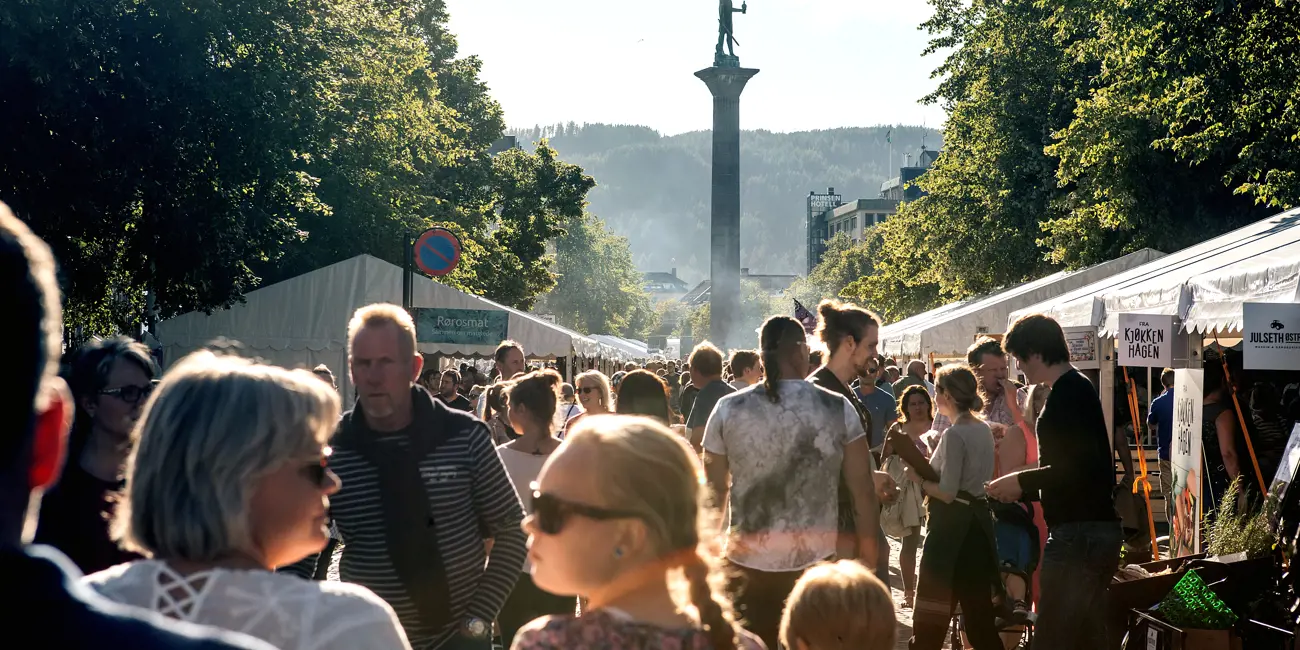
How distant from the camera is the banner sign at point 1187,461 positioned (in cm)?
930

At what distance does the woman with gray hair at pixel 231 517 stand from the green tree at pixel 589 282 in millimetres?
113743

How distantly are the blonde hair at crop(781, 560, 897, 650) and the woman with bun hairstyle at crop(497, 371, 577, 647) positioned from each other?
10.5ft

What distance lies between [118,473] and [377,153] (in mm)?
30934

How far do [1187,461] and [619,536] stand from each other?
7.93 metres

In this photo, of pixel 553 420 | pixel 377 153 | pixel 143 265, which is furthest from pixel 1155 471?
pixel 377 153

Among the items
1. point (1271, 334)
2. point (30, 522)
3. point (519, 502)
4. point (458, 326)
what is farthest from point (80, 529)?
Result: point (458, 326)

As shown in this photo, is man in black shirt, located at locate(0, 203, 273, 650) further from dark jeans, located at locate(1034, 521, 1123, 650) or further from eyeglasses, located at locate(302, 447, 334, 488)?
dark jeans, located at locate(1034, 521, 1123, 650)

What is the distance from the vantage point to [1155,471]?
51.0ft

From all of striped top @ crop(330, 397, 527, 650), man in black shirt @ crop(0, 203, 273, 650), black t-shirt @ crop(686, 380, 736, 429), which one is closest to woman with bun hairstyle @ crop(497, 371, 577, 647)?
black t-shirt @ crop(686, 380, 736, 429)

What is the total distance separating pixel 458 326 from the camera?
1538 centimetres

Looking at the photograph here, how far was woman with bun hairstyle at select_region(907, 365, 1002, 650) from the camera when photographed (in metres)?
7.46

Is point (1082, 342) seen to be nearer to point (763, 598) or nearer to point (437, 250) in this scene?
point (763, 598)

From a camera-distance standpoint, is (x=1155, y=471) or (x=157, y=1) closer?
(x=1155, y=471)

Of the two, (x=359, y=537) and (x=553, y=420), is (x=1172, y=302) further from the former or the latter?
(x=359, y=537)
